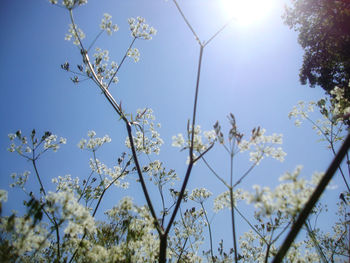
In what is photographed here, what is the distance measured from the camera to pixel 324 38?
12.2 metres

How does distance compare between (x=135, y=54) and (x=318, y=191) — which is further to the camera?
(x=135, y=54)

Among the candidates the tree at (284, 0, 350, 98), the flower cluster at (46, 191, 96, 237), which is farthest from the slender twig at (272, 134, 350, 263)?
the tree at (284, 0, 350, 98)

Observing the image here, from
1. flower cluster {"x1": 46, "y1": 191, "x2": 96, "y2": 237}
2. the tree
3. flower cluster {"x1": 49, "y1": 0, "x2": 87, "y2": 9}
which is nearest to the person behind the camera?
flower cluster {"x1": 46, "y1": 191, "x2": 96, "y2": 237}

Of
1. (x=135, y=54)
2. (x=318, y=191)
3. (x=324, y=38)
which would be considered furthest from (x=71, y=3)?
(x=324, y=38)

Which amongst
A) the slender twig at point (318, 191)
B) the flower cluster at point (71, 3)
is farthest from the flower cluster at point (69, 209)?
the flower cluster at point (71, 3)

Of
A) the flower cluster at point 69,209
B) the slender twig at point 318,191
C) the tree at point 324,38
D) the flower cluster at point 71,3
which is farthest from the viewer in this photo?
the tree at point 324,38

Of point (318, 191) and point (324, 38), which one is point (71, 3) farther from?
point (324, 38)

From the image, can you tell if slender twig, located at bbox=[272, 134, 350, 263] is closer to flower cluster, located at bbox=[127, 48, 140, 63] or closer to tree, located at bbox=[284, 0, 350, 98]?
flower cluster, located at bbox=[127, 48, 140, 63]

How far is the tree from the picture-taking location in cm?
1068

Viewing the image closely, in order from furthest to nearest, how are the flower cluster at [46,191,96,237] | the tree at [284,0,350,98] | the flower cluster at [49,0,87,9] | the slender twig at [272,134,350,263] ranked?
the tree at [284,0,350,98], the flower cluster at [49,0,87,9], the flower cluster at [46,191,96,237], the slender twig at [272,134,350,263]

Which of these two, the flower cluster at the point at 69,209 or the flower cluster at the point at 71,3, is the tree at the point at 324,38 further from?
the flower cluster at the point at 69,209

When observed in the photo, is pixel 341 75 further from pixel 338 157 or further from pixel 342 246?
pixel 338 157

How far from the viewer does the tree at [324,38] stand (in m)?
10.7

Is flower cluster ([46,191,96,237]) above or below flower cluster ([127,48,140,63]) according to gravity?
below
